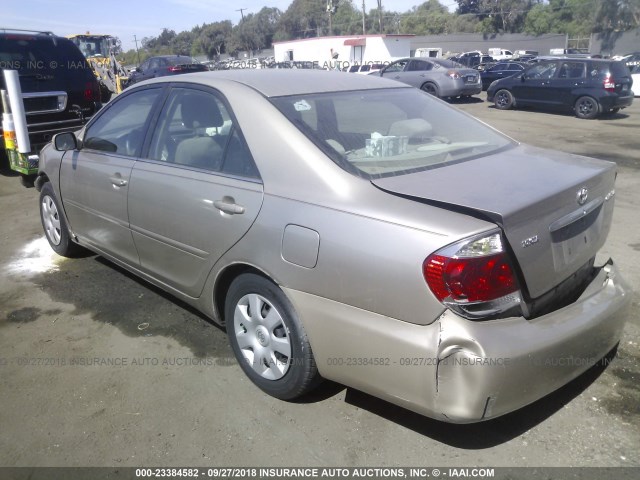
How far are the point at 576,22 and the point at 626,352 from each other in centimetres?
7257

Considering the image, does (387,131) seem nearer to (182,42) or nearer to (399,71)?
(399,71)

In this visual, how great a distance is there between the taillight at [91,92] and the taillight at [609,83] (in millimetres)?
12588

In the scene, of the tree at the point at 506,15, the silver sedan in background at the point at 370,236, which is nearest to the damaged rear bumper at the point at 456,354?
the silver sedan in background at the point at 370,236

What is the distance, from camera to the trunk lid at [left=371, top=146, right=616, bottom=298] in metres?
2.17

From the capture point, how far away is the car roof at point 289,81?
3.07m

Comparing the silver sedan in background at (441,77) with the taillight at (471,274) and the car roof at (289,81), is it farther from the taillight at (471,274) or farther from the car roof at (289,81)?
the taillight at (471,274)

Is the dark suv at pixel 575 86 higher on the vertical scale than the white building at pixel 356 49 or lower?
lower

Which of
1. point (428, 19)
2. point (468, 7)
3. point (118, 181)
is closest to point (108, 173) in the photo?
point (118, 181)

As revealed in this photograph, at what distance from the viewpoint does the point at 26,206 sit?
688cm

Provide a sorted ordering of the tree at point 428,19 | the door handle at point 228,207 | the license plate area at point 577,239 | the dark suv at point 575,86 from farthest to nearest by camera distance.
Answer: the tree at point 428,19 → the dark suv at point 575,86 → the door handle at point 228,207 → the license plate area at point 577,239

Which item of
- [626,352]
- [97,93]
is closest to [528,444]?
[626,352]

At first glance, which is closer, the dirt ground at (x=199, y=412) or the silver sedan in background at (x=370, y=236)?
the silver sedan in background at (x=370, y=236)

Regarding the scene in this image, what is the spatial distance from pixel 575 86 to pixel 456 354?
1517 cm

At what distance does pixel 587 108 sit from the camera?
1480 cm
